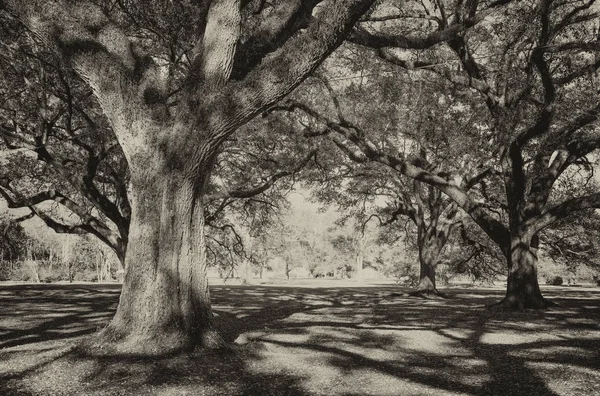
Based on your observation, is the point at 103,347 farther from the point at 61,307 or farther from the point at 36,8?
the point at 61,307

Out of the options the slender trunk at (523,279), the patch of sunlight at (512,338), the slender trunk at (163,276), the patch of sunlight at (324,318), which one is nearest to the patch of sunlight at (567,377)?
the patch of sunlight at (512,338)

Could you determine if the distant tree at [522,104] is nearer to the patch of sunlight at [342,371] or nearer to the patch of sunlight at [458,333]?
the patch of sunlight at [458,333]

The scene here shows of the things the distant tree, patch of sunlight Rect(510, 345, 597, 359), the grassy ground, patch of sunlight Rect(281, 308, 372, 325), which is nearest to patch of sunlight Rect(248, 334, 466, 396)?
the grassy ground

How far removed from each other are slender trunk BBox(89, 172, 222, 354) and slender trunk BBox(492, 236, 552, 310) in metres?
9.77

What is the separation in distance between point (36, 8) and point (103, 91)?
1.36 metres

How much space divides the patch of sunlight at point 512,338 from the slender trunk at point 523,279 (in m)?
4.51

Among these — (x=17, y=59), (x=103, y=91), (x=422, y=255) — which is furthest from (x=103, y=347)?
(x=422, y=255)

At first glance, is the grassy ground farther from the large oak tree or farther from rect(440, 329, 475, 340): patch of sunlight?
the large oak tree

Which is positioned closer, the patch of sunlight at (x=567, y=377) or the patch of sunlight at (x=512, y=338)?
the patch of sunlight at (x=567, y=377)

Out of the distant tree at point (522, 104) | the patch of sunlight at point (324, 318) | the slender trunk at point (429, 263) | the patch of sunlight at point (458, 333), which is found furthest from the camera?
the slender trunk at point (429, 263)

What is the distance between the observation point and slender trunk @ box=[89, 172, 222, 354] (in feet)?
17.2

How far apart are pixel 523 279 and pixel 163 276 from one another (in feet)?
35.2

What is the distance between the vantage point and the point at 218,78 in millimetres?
5586

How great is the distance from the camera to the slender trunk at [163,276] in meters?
5.25
